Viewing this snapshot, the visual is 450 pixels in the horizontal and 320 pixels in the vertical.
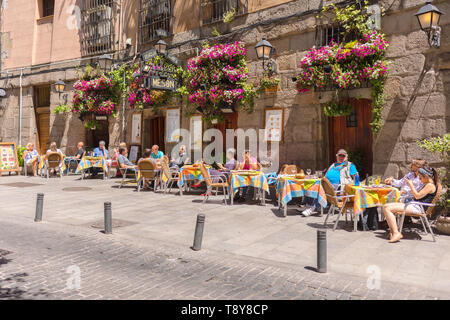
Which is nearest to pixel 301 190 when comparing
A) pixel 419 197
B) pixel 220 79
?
pixel 419 197

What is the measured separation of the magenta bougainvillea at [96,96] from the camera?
1477 cm

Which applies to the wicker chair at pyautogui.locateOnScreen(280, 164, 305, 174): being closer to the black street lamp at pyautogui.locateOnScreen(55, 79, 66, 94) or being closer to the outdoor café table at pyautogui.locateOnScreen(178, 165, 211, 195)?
the outdoor café table at pyautogui.locateOnScreen(178, 165, 211, 195)

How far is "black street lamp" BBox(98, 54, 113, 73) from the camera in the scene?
48.6 ft

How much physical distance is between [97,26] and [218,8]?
623 centimetres

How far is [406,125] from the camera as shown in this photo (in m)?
8.42

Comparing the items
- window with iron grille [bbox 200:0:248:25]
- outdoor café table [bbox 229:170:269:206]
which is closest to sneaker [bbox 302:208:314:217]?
outdoor café table [bbox 229:170:269:206]

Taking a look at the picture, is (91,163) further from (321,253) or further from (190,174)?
(321,253)

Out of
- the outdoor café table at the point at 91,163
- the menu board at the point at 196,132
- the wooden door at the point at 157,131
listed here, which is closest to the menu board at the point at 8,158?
the outdoor café table at the point at 91,163

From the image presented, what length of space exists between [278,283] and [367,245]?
2061mm

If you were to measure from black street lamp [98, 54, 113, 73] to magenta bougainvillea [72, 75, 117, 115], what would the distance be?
44 centimetres

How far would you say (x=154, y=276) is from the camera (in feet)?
13.1
